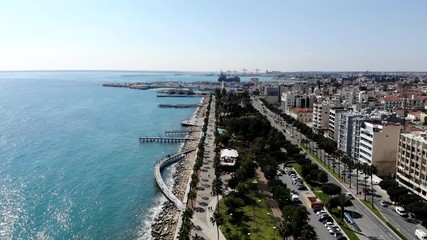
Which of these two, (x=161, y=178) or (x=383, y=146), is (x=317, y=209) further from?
(x=161, y=178)

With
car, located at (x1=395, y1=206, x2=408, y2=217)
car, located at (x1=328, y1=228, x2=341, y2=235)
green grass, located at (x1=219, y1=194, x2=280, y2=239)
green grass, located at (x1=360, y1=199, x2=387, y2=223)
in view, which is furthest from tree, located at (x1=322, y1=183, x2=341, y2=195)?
car, located at (x1=328, y1=228, x2=341, y2=235)

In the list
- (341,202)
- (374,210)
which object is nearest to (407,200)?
(374,210)

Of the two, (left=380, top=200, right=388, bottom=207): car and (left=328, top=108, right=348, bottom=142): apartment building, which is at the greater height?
(left=328, top=108, right=348, bottom=142): apartment building

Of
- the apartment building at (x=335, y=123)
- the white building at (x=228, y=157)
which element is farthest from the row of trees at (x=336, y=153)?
the white building at (x=228, y=157)

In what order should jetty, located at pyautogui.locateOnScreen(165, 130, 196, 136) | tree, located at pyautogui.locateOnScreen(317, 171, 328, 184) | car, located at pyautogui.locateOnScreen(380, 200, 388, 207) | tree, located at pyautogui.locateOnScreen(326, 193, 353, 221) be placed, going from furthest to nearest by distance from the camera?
jetty, located at pyautogui.locateOnScreen(165, 130, 196, 136) < tree, located at pyautogui.locateOnScreen(317, 171, 328, 184) < car, located at pyautogui.locateOnScreen(380, 200, 388, 207) < tree, located at pyautogui.locateOnScreen(326, 193, 353, 221)

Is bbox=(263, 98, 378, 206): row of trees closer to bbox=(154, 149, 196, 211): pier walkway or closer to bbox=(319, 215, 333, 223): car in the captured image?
bbox=(319, 215, 333, 223): car

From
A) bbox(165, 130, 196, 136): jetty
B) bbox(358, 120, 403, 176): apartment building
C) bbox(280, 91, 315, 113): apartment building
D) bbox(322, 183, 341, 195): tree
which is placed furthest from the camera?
bbox(280, 91, 315, 113): apartment building
